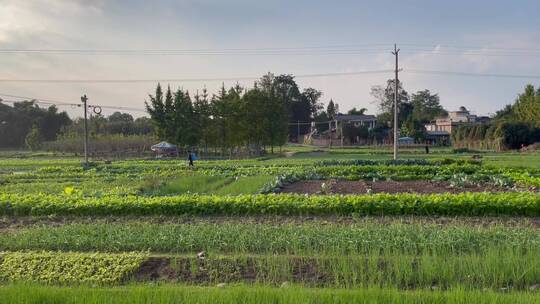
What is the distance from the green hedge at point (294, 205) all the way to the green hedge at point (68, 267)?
524 centimetres

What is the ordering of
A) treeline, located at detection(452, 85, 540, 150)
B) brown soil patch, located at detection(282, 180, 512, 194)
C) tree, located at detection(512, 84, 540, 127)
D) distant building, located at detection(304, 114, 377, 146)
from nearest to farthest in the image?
brown soil patch, located at detection(282, 180, 512, 194), treeline, located at detection(452, 85, 540, 150), tree, located at detection(512, 84, 540, 127), distant building, located at detection(304, 114, 377, 146)

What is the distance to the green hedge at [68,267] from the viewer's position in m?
6.95

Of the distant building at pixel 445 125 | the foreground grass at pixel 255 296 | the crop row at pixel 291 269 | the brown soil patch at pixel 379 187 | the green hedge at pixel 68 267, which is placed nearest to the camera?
the foreground grass at pixel 255 296

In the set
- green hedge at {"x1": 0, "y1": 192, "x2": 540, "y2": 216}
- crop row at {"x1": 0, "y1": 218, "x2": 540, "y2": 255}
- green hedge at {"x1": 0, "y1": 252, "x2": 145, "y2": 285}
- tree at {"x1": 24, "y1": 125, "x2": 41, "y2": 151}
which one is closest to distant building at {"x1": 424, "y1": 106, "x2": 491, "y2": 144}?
tree at {"x1": 24, "y1": 125, "x2": 41, "y2": 151}

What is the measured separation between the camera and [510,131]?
6675 centimetres

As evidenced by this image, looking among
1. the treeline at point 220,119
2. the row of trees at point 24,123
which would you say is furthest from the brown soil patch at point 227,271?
the row of trees at point 24,123

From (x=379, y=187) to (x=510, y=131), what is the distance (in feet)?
183

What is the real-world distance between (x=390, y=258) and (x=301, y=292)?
6.83ft

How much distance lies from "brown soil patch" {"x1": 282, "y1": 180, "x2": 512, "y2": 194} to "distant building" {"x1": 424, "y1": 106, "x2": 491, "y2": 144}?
76083 mm

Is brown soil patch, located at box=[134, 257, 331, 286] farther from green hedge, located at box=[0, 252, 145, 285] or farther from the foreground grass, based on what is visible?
the foreground grass

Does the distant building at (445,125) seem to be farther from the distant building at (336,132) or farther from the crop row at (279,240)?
the crop row at (279,240)

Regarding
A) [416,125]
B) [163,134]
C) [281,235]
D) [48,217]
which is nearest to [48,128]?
[163,134]

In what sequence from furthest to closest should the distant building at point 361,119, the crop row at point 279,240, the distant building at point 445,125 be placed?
the distant building at point 361,119 → the distant building at point 445,125 → the crop row at point 279,240

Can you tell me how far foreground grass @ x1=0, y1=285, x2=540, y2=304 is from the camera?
5199 mm
